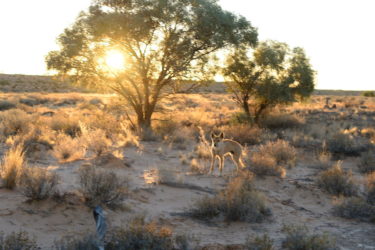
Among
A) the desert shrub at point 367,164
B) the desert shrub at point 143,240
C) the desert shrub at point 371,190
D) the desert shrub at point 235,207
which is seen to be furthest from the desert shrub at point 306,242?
the desert shrub at point 367,164

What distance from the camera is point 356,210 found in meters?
8.53

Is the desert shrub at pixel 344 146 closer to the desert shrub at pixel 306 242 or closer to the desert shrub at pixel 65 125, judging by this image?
the desert shrub at pixel 306 242

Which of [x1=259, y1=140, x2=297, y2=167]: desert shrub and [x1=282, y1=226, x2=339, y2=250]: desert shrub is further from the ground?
[x1=259, y1=140, x2=297, y2=167]: desert shrub

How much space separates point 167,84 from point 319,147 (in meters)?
7.25

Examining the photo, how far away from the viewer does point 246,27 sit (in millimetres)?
18312

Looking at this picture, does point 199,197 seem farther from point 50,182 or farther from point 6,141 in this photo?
point 6,141

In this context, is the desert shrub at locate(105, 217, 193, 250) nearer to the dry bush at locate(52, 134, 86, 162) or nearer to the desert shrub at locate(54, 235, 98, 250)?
the desert shrub at locate(54, 235, 98, 250)

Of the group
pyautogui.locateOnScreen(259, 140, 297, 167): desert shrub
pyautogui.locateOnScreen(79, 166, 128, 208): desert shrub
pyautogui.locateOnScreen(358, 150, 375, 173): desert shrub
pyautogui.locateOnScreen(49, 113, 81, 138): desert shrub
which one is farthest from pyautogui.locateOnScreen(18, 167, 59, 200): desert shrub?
pyautogui.locateOnScreen(49, 113, 81, 138): desert shrub

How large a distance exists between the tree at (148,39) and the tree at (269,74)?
132 inches

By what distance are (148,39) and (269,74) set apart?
7.58 m

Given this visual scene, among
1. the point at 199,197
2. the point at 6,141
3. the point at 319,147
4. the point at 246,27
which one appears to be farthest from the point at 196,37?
the point at 199,197

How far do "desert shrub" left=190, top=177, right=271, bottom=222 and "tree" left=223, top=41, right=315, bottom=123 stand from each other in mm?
13735

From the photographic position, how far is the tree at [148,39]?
54.4 feet

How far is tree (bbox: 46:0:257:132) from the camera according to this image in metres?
16.6
